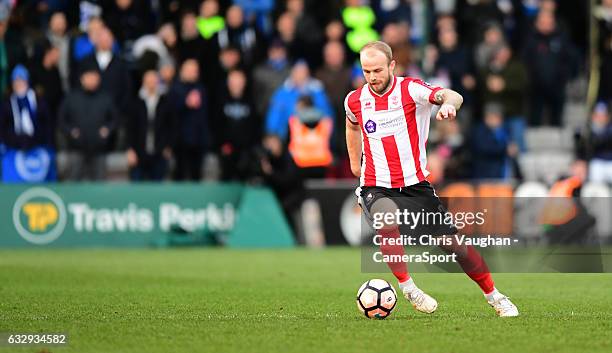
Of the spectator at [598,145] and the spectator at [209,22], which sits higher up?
the spectator at [209,22]

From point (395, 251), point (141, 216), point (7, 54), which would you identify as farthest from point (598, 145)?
point (395, 251)

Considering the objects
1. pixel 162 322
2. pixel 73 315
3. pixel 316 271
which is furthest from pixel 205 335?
pixel 316 271

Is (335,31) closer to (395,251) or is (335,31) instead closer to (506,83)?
(506,83)

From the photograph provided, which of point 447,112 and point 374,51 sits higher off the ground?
point 374,51

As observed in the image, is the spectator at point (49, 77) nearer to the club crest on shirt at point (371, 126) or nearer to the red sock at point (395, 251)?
the club crest on shirt at point (371, 126)

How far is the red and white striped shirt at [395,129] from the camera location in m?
10.1

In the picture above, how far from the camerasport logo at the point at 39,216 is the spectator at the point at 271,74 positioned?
146 inches

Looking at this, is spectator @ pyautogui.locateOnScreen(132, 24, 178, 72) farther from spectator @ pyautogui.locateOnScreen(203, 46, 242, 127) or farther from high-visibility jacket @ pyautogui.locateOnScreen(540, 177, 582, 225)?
high-visibility jacket @ pyautogui.locateOnScreen(540, 177, 582, 225)

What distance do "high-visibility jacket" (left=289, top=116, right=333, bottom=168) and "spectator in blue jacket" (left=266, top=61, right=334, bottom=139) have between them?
22 centimetres

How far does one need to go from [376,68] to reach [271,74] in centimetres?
1145

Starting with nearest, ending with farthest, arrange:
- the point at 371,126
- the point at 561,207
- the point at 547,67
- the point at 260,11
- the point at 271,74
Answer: the point at 371,126 < the point at 561,207 < the point at 271,74 < the point at 260,11 < the point at 547,67

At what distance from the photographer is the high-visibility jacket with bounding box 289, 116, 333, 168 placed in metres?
20.3

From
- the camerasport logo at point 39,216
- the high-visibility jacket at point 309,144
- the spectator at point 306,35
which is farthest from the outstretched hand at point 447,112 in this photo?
the spectator at point 306,35

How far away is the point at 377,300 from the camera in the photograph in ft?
32.9
